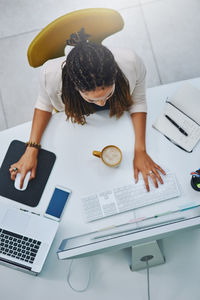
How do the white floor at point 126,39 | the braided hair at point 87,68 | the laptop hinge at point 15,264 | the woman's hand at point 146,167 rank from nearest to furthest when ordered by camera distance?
1. the braided hair at point 87,68
2. the laptop hinge at point 15,264
3. the woman's hand at point 146,167
4. the white floor at point 126,39

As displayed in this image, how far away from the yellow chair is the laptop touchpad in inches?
25.5

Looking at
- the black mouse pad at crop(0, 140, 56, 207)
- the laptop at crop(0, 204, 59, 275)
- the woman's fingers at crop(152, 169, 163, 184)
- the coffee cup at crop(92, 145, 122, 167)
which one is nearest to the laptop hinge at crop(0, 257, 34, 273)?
the laptop at crop(0, 204, 59, 275)

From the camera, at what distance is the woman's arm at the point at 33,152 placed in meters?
1.30

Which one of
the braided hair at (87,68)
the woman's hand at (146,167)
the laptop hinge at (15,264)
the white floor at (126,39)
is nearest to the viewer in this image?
the braided hair at (87,68)

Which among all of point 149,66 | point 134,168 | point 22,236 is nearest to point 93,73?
point 134,168

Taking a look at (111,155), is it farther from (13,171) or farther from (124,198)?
(13,171)

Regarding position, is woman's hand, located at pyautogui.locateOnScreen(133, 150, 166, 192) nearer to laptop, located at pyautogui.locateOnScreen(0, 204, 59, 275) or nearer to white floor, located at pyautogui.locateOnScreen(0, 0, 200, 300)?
laptop, located at pyautogui.locateOnScreen(0, 204, 59, 275)

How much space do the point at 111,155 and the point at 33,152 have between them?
34 centimetres

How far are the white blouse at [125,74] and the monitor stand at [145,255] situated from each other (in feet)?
1.86

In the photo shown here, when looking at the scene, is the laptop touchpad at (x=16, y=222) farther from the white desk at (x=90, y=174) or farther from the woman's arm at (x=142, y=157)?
the woman's arm at (x=142, y=157)

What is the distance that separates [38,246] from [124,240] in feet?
1.53

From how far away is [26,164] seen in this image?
51.2 inches

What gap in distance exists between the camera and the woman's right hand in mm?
1299

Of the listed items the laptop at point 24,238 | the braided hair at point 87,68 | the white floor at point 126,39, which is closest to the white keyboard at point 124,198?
the laptop at point 24,238
